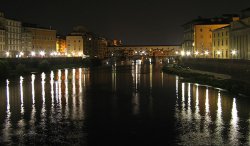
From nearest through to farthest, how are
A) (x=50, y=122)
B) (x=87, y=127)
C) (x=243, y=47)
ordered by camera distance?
(x=87, y=127) → (x=50, y=122) → (x=243, y=47)

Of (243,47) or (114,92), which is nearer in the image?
(114,92)

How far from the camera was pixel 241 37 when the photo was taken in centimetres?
6191

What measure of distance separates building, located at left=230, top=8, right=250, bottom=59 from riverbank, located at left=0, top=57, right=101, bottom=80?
34461 mm

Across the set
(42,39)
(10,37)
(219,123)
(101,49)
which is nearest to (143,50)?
(101,49)

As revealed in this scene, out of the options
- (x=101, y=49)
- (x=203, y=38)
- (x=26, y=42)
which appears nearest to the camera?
(x=203, y=38)

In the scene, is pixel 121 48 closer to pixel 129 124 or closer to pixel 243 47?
pixel 243 47

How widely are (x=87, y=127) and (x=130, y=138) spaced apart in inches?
120

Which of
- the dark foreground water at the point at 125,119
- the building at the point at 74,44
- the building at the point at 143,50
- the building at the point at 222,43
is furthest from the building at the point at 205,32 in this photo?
the building at the point at 143,50

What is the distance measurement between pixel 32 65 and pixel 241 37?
38902 mm

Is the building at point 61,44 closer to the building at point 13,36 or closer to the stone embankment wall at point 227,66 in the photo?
the building at point 13,36

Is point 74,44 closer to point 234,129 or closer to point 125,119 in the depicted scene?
point 125,119

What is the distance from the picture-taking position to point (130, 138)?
1839 cm

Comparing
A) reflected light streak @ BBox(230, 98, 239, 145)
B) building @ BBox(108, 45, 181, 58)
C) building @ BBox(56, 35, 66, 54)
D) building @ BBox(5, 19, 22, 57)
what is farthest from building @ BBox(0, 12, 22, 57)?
building @ BBox(108, 45, 181, 58)

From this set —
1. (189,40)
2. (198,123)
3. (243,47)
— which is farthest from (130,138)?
(189,40)
